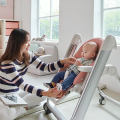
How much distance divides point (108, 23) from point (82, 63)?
4.89ft

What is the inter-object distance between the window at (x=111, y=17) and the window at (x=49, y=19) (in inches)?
56.5

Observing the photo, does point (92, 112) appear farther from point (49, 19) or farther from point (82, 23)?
point (49, 19)

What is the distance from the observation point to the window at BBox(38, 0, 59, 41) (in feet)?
13.0

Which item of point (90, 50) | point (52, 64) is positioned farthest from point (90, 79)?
point (52, 64)

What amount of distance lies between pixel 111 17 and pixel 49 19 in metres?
1.89

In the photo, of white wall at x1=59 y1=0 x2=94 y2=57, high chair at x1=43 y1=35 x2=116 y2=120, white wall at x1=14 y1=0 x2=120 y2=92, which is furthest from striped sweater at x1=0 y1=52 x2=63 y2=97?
white wall at x1=59 y1=0 x2=94 y2=57

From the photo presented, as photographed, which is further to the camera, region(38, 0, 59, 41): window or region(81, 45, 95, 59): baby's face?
region(38, 0, 59, 41): window

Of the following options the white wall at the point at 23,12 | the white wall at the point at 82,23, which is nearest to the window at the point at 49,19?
the white wall at the point at 23,12

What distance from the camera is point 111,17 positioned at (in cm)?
265

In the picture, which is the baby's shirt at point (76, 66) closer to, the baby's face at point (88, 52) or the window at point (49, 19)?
the baby's face at point (88, 52)

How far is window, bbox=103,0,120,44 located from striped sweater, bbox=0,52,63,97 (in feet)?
4.82

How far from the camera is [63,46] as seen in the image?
11.0 feet

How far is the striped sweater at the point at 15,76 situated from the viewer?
50.2 inches

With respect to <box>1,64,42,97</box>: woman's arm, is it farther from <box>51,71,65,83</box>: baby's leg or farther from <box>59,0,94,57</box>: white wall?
<box>59,0,94,57</box>: white wall
